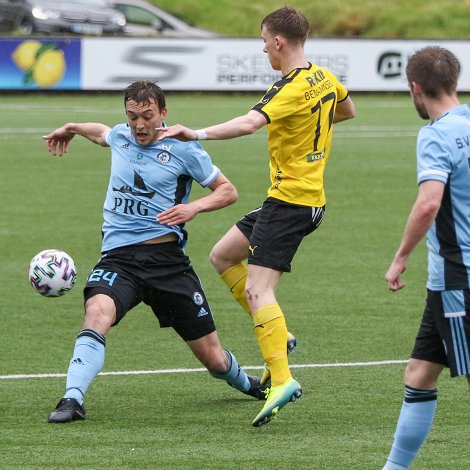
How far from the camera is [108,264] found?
706 centimetres

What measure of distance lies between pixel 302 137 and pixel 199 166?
0.59 metres

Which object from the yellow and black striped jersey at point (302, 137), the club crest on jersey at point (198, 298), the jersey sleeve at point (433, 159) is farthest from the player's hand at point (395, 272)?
the club crest on jersey at point (198, 298)

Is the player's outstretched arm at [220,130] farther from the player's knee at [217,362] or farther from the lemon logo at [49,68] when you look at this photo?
the lemon logo at [49,68]

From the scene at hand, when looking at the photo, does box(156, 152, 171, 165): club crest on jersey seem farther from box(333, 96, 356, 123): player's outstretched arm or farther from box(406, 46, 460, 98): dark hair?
box(406, 46, 460, 98): dark hair

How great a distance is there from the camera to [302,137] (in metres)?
7.07

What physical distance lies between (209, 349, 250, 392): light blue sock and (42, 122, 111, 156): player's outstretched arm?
1.45 m

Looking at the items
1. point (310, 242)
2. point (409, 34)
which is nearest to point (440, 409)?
point (310, 242)

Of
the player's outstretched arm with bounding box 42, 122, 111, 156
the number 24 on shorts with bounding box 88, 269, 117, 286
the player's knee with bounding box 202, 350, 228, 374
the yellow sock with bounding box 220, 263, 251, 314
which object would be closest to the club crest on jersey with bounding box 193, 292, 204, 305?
the player's knee with bounding box 202, 350, 228, 374

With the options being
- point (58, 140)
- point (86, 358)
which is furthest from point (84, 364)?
point (58, 140)

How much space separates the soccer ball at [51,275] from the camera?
289 inches

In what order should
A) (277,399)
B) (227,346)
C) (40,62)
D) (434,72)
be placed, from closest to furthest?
1. (434,72)
2. (277,399)
3. (227,346)
4. (40,62)

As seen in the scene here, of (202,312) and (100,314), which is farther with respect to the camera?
(202,312)

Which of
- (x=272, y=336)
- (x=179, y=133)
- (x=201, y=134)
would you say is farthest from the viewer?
(x=272, y=336)

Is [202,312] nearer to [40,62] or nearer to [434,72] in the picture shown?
[434,72]
